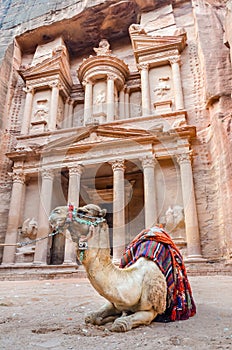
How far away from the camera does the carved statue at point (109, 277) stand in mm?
2650

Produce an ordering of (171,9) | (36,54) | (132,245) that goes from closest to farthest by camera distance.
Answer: (132,245)
(171,9)
(36,54)

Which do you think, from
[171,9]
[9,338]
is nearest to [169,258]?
Result: [9,338]

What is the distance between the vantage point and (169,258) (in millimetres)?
3188

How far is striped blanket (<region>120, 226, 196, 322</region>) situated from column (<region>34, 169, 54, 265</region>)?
1094 centimetres

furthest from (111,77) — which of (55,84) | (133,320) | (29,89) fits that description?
(133,320)

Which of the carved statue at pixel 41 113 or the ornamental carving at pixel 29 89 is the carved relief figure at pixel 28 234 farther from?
the ornamental carving at pixel 29 89

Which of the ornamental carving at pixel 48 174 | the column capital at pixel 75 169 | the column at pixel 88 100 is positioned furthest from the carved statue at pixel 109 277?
the column at pixel 88 100

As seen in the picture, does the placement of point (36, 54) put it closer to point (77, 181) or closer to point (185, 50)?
point (185, 50)

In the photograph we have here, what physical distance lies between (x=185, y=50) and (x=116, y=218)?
37.6ft

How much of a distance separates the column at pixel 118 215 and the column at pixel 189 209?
2746mm

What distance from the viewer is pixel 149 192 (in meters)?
13.1

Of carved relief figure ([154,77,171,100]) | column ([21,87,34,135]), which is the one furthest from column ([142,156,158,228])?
column ([21,87,34,135])

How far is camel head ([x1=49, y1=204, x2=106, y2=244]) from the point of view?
8.55 ft

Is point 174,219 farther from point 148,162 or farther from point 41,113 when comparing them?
point 41,113
